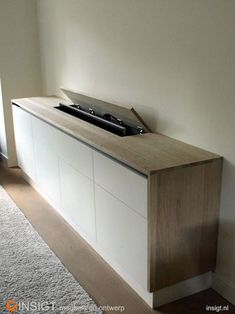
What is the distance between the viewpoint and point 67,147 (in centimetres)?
276

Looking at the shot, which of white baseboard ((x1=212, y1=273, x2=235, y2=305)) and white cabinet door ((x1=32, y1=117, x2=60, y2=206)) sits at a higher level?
white cabinet door ((x1=32, y1=117, x2=60, y2=206))

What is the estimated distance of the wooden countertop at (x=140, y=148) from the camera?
1992mm

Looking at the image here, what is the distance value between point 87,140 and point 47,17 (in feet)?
6.32

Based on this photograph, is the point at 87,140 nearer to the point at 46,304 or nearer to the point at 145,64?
the point at 145,64

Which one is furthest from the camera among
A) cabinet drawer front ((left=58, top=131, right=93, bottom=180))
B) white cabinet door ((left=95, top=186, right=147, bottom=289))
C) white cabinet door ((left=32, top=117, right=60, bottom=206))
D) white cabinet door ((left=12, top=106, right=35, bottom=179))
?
white cabinet door ((left=12, top=106, right=35, bottom=179))

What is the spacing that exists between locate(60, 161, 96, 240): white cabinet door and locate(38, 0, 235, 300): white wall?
60cm

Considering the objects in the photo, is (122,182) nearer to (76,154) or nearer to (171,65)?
(76,154)

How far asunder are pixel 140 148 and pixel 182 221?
18.7 inches

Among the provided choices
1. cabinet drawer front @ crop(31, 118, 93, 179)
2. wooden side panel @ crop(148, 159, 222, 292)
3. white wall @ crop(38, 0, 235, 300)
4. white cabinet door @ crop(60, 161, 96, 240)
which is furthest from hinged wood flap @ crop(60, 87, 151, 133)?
wooden side panel @ crop(148, 159, 222, 292)

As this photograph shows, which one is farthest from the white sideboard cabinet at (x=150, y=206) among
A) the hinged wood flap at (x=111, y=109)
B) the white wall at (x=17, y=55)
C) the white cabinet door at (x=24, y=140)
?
the white wall at (x=17, y=55)

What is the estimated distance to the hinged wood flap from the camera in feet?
8.17

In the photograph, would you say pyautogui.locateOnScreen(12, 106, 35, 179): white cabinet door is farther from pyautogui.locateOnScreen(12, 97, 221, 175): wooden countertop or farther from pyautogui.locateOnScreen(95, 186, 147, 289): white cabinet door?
pyautogui.locateOnScreen(95, 186, 147, 289): white cabinet door

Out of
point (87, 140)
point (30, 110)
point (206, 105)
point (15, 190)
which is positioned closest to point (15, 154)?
point (15, 190)

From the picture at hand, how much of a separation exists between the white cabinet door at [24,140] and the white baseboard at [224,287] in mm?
1950
